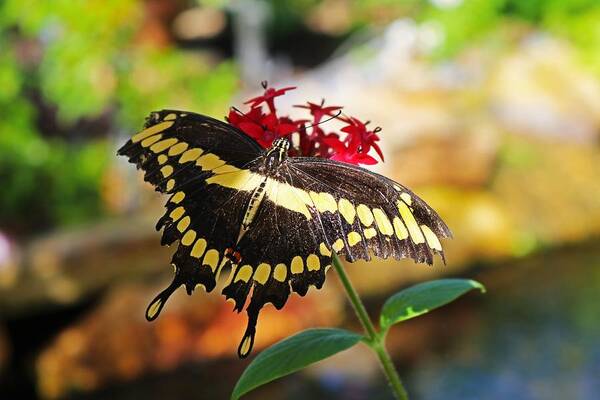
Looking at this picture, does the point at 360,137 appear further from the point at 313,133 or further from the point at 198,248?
the point at 198,248

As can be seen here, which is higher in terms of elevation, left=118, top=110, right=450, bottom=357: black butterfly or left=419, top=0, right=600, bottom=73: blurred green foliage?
left=419, top=0, right=600, bottom=73: blurred green foliage

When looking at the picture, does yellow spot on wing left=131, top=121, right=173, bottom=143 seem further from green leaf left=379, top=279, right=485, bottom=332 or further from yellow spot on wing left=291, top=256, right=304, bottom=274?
green leaf left=379, top=279, right=485, bottom=332

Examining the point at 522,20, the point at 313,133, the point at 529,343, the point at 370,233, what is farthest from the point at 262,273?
the point at 522,20

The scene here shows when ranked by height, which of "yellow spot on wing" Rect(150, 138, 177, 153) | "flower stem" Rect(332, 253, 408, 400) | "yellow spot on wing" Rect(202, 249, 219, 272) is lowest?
"flower stem" Rect(332, 253, 408, 400)

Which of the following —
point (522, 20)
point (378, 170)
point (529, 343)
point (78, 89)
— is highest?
point (522, 20)

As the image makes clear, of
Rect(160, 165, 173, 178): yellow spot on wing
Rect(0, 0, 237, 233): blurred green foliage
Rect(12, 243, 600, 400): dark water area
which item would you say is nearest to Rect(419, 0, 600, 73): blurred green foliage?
Rect(12, 243, 600, 400): dark water area

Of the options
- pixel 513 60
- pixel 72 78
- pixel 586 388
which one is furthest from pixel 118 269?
pixel 513 60

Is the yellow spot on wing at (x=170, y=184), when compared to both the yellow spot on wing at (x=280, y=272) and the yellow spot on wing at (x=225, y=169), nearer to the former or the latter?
the yellow spot on wing at (x=225, y=169)
